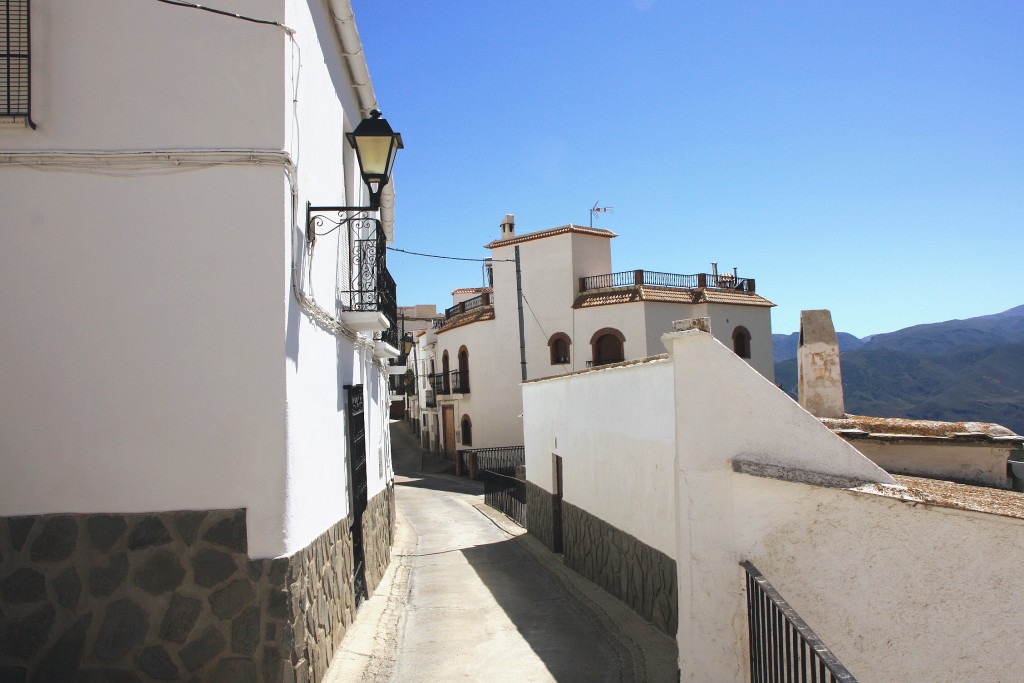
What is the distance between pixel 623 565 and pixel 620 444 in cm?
→ 131

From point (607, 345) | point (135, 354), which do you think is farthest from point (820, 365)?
point (607, 345)

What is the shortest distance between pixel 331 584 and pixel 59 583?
207 cm

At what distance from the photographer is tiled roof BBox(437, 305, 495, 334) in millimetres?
30984

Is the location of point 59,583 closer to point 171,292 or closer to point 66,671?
point 66,671

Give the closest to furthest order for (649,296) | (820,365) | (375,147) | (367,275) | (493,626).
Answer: (375,147) → (493,626) → (367,275) → (820,365) → (649,296)

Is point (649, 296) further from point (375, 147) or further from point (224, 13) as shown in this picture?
point (224, 13)

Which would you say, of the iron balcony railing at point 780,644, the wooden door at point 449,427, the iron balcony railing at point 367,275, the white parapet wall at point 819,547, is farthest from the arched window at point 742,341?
the iron balcony railing at point 780,644

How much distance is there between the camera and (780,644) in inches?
154

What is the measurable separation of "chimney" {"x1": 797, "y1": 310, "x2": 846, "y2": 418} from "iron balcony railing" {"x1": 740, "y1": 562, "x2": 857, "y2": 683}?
208 inches

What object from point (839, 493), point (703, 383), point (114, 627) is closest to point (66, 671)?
point (114, 627)

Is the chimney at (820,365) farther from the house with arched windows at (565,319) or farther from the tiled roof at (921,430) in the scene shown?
the house with arched windows at (565,319)

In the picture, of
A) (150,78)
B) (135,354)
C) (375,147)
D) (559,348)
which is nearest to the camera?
(135,354)

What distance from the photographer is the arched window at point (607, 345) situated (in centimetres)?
2767

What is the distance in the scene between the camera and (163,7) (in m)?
4.98
